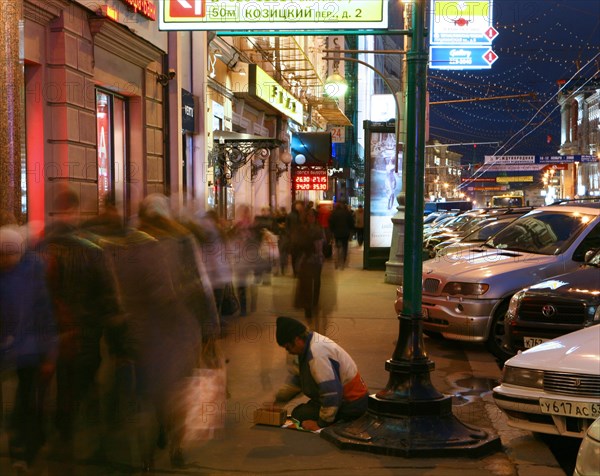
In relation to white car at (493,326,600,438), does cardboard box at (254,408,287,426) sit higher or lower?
lower

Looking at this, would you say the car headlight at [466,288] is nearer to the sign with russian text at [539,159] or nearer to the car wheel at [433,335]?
the car wheel at [433,335]

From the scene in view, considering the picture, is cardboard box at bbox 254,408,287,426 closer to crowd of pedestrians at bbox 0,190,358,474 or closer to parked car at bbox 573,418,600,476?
crowd of pedestrians at bbox 0,190,358,474

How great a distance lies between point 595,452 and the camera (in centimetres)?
411

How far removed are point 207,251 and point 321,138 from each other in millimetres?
24717

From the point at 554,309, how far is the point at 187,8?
15.9 ft

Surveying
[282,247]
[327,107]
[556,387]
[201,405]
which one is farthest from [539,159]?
[201,405]

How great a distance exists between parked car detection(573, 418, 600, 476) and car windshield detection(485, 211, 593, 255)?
7.02m

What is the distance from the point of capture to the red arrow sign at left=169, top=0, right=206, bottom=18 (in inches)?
332

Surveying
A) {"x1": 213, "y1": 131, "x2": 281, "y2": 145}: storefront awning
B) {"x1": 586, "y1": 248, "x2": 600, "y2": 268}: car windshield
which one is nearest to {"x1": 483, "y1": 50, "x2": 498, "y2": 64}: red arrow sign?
{"x1": 213, "y1": 131, "x2": 281, "y2": 145}: storefront awning

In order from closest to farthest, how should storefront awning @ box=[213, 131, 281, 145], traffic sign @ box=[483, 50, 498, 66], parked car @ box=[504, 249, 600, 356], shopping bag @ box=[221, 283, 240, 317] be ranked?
parked car @ box=[504, 249, 600, 356], shopping bag @ box=[221, 283, 240, 317], traffic sign @ box=[483, 50, 498, 66], storefront awning @ box=[213, 131, 281, 145]

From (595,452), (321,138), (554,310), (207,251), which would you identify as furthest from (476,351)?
(321,138)

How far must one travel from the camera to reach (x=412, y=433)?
21.2ft

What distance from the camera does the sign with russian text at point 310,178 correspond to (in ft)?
113

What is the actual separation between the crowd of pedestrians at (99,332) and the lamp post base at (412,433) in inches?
51.8
